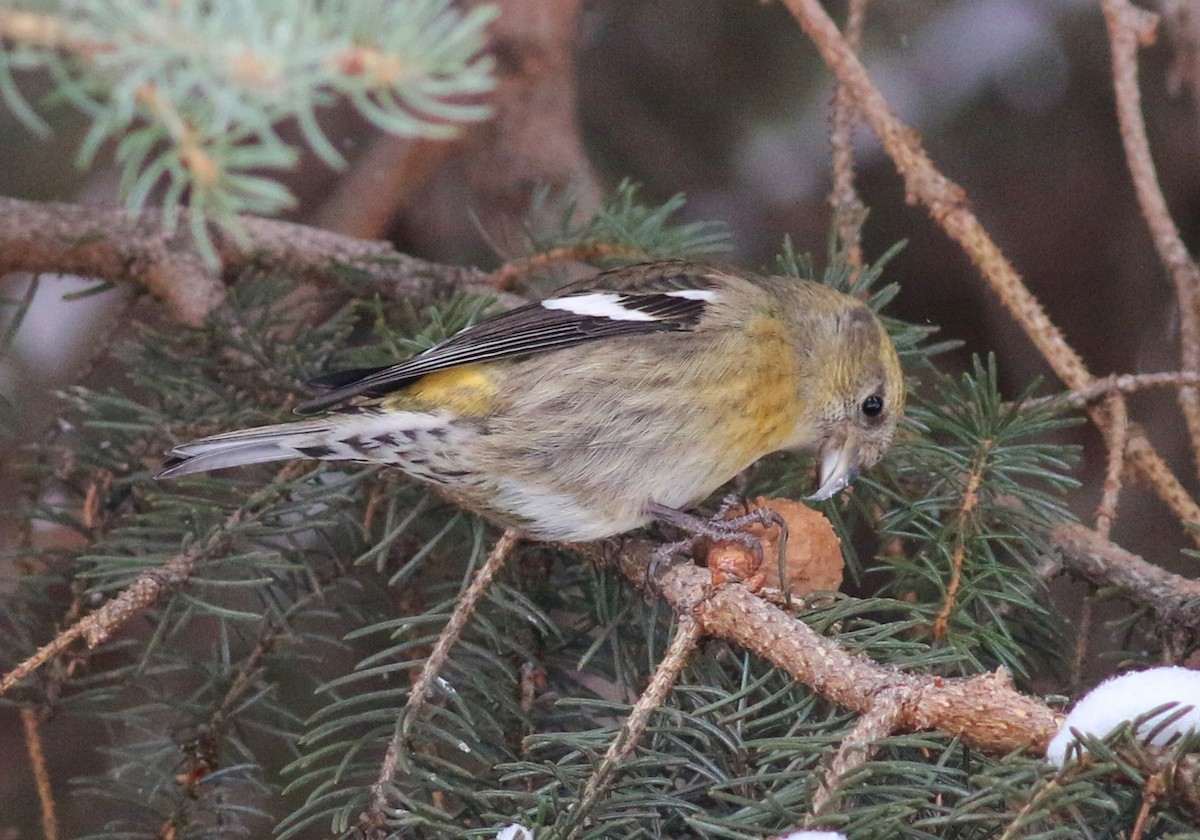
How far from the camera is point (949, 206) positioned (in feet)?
5.83

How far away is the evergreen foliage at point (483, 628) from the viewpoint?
3.53 feet

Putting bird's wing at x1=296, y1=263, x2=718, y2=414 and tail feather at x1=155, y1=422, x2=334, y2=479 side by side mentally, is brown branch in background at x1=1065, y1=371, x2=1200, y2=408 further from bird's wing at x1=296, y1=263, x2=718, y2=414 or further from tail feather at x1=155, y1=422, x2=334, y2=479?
tail feather at x1=155, y1=422, x2=334, y2=479

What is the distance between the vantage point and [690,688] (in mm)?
1221

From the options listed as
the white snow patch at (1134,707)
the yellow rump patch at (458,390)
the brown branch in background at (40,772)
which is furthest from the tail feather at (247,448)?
the white snow patch at (1134,707)

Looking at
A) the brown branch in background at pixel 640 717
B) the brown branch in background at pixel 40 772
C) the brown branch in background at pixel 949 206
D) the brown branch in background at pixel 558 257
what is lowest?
the brown branch in background at pixel 40 772

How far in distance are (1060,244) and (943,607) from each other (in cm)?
166

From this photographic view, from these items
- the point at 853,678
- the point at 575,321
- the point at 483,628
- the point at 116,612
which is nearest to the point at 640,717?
the point at 853,678

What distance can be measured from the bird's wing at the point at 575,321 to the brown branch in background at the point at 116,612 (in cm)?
33

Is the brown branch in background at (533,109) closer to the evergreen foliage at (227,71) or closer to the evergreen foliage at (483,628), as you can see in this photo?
the evergreen foliage at (483,628)

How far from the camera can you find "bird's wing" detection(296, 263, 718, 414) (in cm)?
166

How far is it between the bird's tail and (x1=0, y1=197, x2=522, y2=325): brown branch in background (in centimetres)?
32

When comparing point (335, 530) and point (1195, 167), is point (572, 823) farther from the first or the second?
point (1195, 167)

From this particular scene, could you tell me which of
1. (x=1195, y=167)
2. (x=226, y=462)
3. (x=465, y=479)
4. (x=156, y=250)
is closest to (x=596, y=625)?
(x=465, y=479)

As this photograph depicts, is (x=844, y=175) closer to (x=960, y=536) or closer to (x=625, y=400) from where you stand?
(x=625, y=400)
